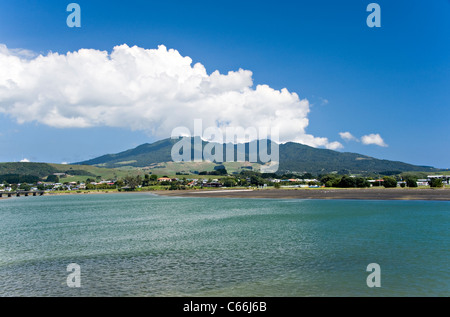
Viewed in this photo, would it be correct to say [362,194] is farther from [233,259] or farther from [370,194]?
[233,259]

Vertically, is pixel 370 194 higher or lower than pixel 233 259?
higher

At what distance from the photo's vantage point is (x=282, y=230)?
35188mm

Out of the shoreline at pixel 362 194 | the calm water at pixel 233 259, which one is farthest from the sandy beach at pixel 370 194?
the calm water at pixel 233 259

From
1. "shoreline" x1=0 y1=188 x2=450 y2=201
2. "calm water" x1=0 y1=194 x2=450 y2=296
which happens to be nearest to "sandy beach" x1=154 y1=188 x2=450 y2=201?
"shoreline" x1=0 y1=188 x2=450 y2=201

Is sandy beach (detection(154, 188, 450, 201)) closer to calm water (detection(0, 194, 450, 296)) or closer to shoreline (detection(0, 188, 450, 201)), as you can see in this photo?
shoreline (detection(0, 188, 450, 201))

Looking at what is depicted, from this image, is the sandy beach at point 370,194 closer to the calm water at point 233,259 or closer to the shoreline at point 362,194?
the shoreline at point 362,194

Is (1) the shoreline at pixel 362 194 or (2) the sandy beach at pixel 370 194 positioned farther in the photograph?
(1) the shoreline at pixel 362 194

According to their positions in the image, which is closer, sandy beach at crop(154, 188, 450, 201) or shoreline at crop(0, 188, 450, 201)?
sandy beach at crop(154, 188, 450, 201)

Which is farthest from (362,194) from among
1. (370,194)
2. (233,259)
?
(233,259)

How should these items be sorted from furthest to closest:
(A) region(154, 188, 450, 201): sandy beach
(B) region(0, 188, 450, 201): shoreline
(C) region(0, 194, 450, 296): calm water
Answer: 1. (B) region(0, 188, 450, 201): shoreline
2. (A) region(154, 188, 450, 201): sandy beach
3. (C) region(0, 194, 450, 296): calm water

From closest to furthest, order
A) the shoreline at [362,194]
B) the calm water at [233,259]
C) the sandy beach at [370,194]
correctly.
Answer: the calm water at [233,259]
the sandy beach at [370,194]
the shoreline at [362,194]

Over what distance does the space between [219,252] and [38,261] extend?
12698mm

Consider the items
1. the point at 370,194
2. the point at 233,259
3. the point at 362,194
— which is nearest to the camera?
the point at 233,259
